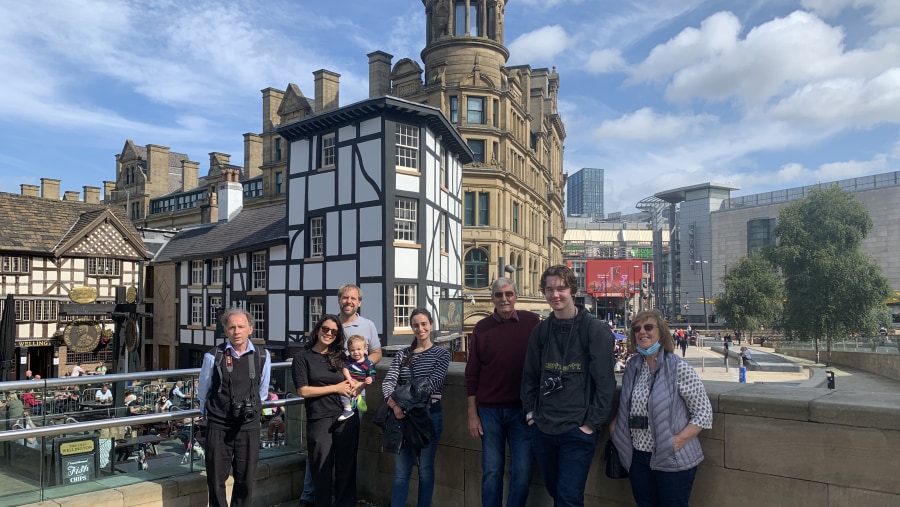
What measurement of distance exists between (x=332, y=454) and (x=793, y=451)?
347 centimetres

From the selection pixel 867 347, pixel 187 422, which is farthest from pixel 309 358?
pixel 867 347

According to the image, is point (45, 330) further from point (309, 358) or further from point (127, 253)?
point (309, 358)

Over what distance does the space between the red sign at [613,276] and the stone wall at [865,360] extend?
100ft

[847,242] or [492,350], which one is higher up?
[847,242]

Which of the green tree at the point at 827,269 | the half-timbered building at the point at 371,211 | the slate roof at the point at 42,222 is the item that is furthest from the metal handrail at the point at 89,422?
the green tree at the point at 827,269

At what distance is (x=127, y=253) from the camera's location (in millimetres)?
31516

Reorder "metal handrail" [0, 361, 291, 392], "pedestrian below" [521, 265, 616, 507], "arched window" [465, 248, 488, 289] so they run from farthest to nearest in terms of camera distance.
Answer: "arched window" [465, 248, 488, 289] < "metal handrail" [0, 361, 291, 392] < "pedestrian below" [521, 265, 616, 507]

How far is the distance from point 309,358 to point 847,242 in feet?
161

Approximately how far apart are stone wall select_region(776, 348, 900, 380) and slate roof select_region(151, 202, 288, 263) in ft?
114

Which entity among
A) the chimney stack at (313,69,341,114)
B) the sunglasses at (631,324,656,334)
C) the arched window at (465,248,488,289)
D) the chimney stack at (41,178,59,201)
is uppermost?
the chimney stack at (313,69,341,114)

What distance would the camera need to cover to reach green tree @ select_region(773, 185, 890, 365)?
4238 centimetres

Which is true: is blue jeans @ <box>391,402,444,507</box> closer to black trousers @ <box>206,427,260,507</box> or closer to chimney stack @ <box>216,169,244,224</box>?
black trousers @ <box>206,427,260,507</box>

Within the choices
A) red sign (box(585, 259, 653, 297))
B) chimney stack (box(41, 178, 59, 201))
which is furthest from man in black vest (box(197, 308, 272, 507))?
red sign (box(585, 259, 653, 297))

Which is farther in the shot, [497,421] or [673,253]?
[673,253]
